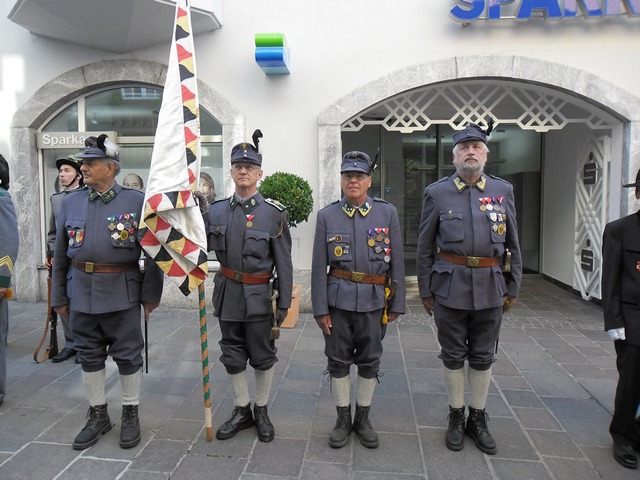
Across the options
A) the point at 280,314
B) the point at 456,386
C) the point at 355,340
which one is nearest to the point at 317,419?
the point at 355,340

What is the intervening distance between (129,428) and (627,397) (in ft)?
10.8

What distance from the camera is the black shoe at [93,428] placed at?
3162 mm

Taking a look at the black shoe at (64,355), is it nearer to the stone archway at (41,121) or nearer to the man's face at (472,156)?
the stone archway at (41,121)

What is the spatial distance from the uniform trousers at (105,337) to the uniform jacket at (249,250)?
0.61 meters

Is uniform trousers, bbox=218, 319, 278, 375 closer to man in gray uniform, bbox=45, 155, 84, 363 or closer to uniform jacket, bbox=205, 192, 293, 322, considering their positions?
uniform jacket, bbox=205, 192, 293, 322

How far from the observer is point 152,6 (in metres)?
5.87

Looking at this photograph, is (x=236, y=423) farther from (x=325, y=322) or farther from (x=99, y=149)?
(x=99, y=149)

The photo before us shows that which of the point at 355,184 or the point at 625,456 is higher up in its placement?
the point at 355,184

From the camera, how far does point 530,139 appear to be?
9562mm

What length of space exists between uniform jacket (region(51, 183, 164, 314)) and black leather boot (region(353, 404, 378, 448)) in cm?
166

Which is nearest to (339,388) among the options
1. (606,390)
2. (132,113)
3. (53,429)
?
(53,429)

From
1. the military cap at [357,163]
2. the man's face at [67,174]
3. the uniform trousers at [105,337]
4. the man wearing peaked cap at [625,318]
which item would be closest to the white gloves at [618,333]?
the man wearing peaked cap at [625,318]

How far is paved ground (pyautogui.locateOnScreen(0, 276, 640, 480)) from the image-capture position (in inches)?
116

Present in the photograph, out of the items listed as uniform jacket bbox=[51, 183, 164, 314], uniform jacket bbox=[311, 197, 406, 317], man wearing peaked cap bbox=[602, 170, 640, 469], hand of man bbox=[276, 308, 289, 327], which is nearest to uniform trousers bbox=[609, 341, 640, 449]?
man wearing peaked cap bbox=[602, 170, 640, 469]
